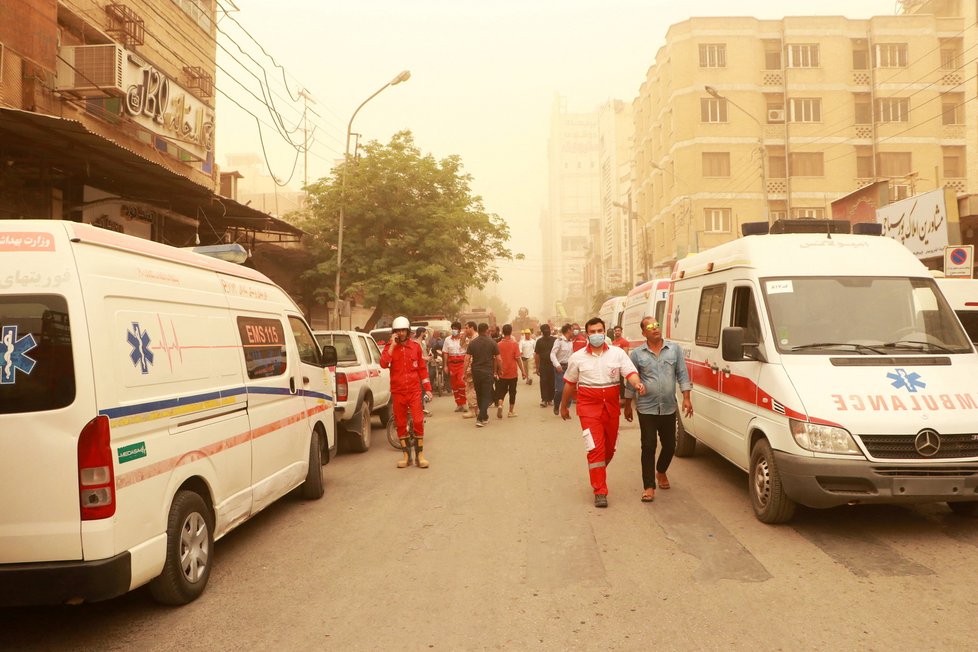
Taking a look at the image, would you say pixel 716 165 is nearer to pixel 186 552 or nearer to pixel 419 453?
pixel 419 453

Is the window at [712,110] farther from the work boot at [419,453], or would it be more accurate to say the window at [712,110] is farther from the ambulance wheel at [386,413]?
the work boot at [419,453]

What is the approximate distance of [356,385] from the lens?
11.0m

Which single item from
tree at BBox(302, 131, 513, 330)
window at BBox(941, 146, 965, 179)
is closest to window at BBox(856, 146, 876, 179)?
window at BBox(941, 146, 965, 179)

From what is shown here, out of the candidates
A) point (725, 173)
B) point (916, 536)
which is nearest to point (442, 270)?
point (916, 536)

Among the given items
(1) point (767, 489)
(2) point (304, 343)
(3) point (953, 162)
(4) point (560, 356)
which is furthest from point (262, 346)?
(3) point (953, 162)

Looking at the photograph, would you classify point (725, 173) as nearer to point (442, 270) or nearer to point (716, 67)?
point (716, 67)

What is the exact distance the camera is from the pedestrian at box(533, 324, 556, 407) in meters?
16.0

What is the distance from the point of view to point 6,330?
12.7ft

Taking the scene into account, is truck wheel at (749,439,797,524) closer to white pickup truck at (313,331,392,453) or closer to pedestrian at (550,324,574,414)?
white pickup truck at (313,331,392,453)

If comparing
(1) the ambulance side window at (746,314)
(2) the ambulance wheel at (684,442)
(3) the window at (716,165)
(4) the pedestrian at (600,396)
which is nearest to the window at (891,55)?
(3) the window at (716,165)

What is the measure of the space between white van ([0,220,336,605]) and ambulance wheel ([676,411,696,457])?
6.05 metres

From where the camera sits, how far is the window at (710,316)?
7996 millimetres

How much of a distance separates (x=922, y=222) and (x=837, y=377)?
670 inches

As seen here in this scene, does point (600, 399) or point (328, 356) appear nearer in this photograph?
point (600, 399)
